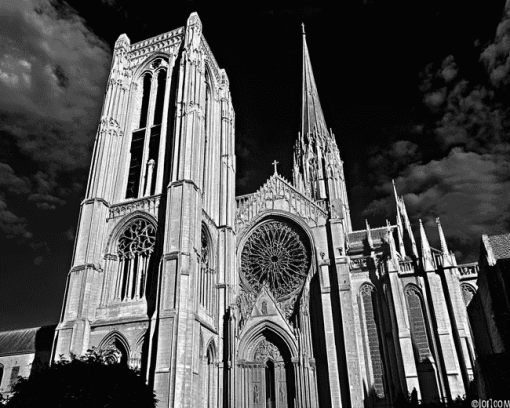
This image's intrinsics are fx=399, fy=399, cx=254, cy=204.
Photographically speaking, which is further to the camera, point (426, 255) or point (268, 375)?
point (426, 255)

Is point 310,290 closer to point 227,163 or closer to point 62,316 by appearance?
point 227,163

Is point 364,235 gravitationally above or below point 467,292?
above

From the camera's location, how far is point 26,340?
104 ft

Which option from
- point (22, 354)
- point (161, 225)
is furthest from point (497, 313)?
point (22, 354)

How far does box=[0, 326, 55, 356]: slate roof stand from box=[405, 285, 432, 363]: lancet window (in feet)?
83.8

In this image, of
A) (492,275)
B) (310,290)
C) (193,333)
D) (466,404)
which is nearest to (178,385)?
(193,333)

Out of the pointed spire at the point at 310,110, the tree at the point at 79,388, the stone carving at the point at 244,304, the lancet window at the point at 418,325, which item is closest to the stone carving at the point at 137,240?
the stone carving at the point at 244,304

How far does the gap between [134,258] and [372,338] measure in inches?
598

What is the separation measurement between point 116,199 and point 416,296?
2038cm

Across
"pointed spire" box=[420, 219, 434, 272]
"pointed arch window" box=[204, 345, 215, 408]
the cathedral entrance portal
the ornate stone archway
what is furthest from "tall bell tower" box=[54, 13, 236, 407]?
"pointed spire" box=[420, 219, 434, 272]

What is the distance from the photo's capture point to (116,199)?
2697 centimetres

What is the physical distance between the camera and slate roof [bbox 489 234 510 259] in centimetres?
1446

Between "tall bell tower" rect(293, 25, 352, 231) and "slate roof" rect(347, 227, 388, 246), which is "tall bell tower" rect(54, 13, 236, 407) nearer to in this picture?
"tall bell tower" rect(293, 25, 352, 231)

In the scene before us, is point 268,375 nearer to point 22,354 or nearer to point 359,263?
point 359,263
